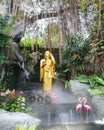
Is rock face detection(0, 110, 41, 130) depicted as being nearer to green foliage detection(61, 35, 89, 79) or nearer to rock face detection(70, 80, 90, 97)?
rock face detection(70, 80, 90, 97)

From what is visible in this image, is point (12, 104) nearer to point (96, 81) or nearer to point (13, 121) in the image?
point (13, 121)

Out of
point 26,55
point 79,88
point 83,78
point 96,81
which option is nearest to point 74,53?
point 83,78

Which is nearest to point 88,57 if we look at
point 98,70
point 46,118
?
point 98,70

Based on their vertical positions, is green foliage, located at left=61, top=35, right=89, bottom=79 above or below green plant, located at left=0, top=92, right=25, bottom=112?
above

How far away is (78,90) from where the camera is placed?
303 inches

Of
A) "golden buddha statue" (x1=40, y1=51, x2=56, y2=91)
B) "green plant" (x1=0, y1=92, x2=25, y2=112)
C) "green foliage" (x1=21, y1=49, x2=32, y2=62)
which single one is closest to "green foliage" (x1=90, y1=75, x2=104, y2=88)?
"golden buddha statue" (x1=40, y1=51, x2=56, y2=91)

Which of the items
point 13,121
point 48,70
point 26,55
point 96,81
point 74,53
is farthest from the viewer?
point 26,55

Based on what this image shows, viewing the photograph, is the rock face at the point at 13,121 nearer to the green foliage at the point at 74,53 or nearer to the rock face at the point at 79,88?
the rock face at the point at 79,88

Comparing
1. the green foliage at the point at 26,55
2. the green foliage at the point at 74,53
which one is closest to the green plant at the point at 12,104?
the green foliage at the point at 74,53

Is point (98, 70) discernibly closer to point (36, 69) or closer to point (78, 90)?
point (78, 90)

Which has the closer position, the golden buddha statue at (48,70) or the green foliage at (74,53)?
the golden buddha statue at (48,70)

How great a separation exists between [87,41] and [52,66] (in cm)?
148

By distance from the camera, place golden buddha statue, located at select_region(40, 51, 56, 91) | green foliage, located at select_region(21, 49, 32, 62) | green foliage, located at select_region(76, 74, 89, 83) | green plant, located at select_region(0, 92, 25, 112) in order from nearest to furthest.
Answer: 1. green plant, located at select_region(0, 92, 25, 112)
2. green foliage, located at select_region(76, 74, 89, 83)
3. golden buddha statue, located at select_region(40, 51, 56, 91)
4. green foliage, located at select_region(21, 49, 32, 62)

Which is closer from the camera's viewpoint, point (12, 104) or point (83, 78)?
point (12, 104)
